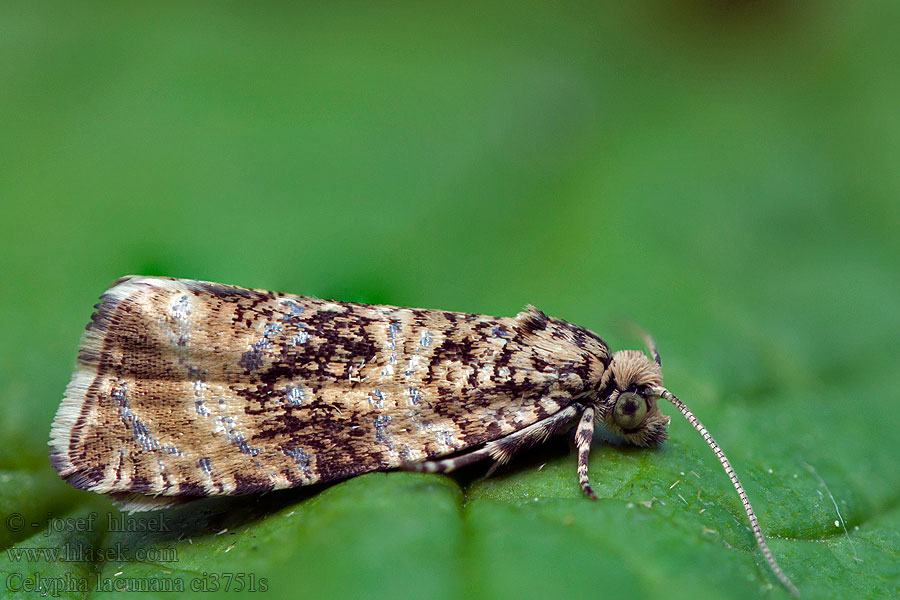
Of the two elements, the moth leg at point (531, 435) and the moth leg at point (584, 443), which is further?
the moth leg at point (531, 435)

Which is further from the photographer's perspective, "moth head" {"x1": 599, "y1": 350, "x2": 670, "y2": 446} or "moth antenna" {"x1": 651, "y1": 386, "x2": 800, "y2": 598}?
"moth head" {"x1": 599, "y1": 350, "x2": 670, "y2": 446}

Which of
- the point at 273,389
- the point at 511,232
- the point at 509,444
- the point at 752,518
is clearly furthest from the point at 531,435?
the point at 511,232

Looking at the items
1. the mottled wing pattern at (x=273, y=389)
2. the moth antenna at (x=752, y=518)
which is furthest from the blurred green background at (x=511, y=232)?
the mottled wing pattern at (x=273, y=389)

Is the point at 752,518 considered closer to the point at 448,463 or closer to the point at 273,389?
the point at 448,463

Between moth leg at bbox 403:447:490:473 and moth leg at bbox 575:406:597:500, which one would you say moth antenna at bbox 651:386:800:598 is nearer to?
moth leg at bbox 575:406:597:500

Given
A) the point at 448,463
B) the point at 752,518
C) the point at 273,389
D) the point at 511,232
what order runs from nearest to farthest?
the point at 752,518, the point at 448,463, the point at 273,389, the point at 511,232

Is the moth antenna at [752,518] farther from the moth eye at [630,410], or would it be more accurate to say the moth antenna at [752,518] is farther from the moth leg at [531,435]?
the moth leg at [531,435]

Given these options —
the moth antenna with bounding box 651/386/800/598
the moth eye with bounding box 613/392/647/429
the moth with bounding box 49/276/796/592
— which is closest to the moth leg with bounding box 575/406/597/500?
the moth with bounding box 49/276/796/592
